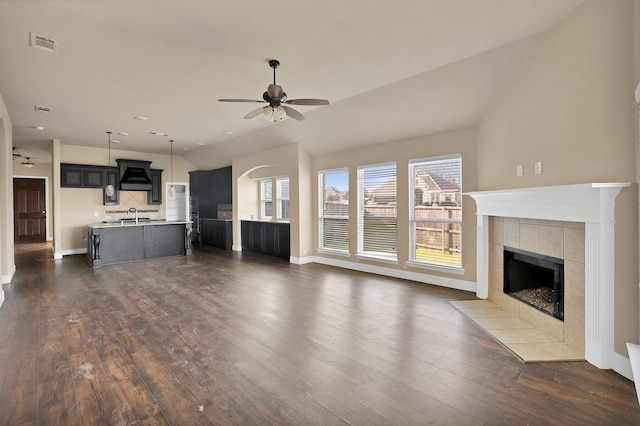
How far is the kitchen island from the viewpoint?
6883 millimetres

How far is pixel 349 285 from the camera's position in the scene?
17.0 ft

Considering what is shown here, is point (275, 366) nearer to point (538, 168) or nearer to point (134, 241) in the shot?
point (538, 168)

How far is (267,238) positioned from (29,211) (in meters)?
9.37

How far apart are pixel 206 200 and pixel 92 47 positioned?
7.47 meters

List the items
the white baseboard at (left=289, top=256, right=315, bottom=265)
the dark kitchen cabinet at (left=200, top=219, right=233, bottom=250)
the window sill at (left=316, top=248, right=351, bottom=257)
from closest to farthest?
the window sill at (left=316, top=248, right=351, bottom=257)
the white baseboard at (left=289, top=256, right=315, bottom=265)
the dark kitchen cabinet at (left=200, top=219, right=233, bottom=250)

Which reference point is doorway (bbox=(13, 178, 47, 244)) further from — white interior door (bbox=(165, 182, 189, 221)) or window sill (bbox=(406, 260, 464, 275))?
window sill (bbox=(406, 260, 464, 275))

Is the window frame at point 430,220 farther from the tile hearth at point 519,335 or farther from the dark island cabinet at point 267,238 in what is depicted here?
the dark island cabinet at point 267,238

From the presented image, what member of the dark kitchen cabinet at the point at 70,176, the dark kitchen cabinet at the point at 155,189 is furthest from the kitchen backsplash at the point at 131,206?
the dark kitchen cabinet at the point at 70,176

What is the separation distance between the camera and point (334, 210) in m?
6.90

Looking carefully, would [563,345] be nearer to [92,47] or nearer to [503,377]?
[503,377]

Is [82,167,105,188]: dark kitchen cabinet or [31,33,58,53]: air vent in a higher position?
[31,33,58,53]: air vent

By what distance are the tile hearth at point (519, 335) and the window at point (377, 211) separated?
195cm

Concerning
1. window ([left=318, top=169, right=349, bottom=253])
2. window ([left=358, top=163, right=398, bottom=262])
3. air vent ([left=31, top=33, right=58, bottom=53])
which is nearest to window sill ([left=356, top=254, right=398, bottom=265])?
window ([left=358, top=163, right=398, bottom=262])

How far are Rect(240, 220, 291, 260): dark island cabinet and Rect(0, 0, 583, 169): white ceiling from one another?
288 centimetres
